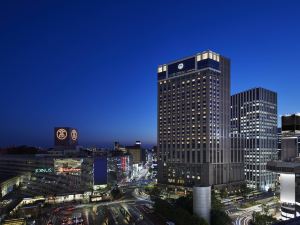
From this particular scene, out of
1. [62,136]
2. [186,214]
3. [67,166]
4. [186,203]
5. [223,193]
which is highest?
[62,136]

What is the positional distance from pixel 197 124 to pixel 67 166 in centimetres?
5802

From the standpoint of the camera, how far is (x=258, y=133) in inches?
6063

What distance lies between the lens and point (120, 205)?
98062 mm

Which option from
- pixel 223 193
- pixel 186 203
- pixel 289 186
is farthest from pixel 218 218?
pixel 223 193

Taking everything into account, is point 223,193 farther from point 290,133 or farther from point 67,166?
point 67,166

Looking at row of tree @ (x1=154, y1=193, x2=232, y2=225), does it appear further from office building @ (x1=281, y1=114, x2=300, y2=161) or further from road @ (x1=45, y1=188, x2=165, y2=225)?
office building @ (x1=281, y1=114, x2=300, y2=161)

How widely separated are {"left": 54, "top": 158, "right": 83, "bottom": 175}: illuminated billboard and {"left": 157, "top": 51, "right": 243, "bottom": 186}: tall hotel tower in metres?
42.0

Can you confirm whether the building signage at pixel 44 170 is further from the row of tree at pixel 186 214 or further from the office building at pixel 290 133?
the office building at pixel 290 133

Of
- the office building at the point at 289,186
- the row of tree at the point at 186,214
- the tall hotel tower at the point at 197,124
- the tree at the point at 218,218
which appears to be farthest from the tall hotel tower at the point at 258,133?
the tree at the point at 218,218

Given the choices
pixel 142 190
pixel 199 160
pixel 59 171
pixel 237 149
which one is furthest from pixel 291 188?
pixel 59 171

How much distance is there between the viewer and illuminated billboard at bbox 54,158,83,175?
111438 mm

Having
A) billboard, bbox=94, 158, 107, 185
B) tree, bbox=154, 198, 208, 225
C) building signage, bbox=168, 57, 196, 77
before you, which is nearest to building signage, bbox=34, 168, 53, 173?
billboard, bbox=94, 158, 107, 185

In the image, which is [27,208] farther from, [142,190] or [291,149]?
[291,149]

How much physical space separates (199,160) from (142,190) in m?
30.5
